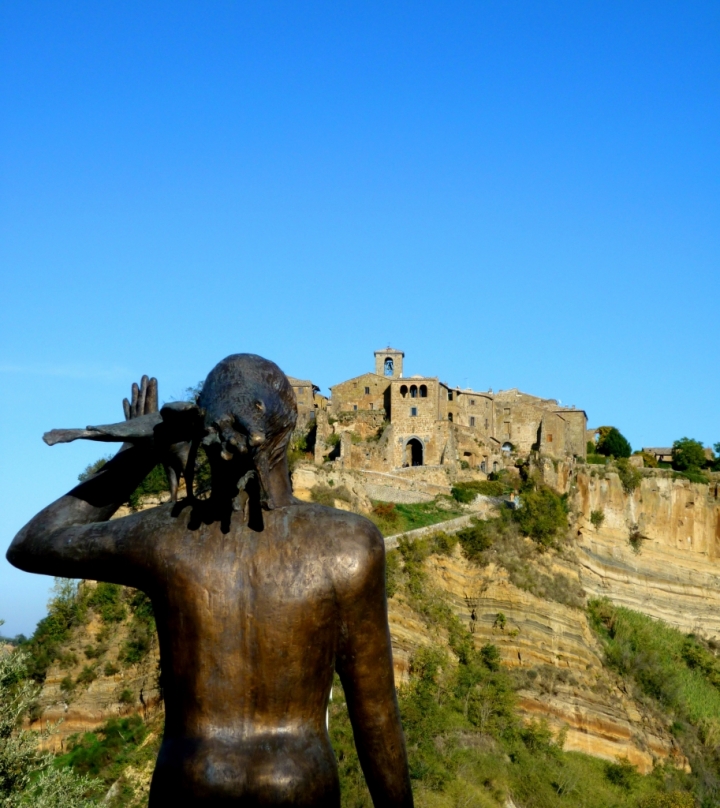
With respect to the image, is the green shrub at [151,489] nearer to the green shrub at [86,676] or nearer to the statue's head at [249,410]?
the green shrub at [86,676]

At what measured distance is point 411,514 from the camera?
149 ft

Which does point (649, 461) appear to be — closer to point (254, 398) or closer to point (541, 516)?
point (541, 516)

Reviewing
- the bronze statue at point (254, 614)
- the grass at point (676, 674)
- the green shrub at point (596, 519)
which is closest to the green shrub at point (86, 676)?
the grass at point (676, 674)

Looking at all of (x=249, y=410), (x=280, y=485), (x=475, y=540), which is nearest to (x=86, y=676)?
(x=475, y=540)

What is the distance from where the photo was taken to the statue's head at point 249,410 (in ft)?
10.6

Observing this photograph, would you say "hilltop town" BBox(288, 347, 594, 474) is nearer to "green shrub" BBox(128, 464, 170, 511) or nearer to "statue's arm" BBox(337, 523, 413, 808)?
"green shrub" BBox(128, 464, 170, 511)

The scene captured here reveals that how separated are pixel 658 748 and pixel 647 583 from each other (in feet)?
48.4

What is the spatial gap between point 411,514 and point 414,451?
41.5 feet

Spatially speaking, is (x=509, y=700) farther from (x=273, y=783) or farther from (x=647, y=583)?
(x=273, y=783)

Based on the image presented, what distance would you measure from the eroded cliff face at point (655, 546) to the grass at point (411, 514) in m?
7.05

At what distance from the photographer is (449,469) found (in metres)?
52.0

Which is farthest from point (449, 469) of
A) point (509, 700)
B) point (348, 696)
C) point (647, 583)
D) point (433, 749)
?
point (348, 696)

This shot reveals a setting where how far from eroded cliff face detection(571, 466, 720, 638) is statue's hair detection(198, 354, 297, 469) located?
157 feet

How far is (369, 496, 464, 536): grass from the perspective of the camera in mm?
43000
